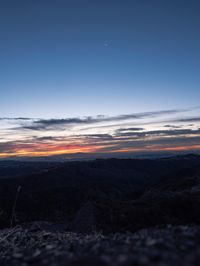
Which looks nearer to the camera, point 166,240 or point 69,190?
point 166,240

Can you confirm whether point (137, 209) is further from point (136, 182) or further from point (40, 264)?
point (136, 182)

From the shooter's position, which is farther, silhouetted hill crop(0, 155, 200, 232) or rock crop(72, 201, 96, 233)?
silhouetted hill crop(0, 155, 200, 232)

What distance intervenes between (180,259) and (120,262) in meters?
0.99

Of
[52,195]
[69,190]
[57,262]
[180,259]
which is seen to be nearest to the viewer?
[180,259]

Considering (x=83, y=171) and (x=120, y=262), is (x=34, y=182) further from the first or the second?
(x=120, y=262)

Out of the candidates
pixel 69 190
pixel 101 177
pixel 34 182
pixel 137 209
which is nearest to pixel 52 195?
pixel 69 190

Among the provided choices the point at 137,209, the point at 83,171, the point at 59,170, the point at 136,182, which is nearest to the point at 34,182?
the point at 59,170

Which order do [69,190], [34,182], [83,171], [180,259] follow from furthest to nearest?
[83,171], [34,182], [69,190], [180,259]

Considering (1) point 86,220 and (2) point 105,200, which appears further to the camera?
(2) point 105,200

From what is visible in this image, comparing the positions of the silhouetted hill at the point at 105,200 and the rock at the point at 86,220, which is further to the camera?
the silhouetted hill at the point at 105,200

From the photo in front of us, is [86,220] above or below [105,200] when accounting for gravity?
below

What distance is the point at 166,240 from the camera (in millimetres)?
6672

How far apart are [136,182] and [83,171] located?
3050 centimetres

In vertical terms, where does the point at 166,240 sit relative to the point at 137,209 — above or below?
above
